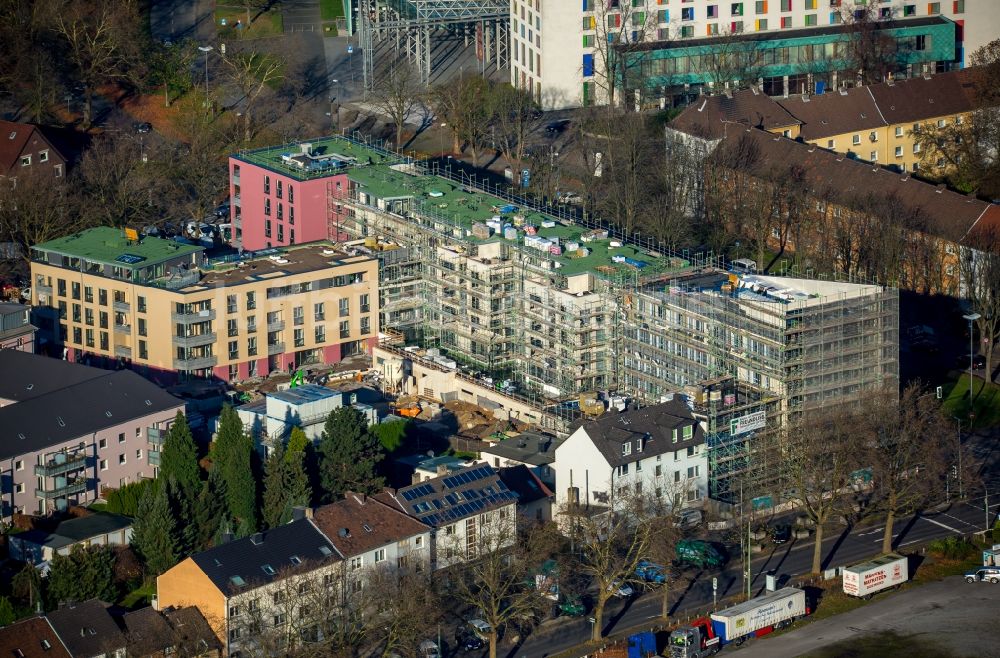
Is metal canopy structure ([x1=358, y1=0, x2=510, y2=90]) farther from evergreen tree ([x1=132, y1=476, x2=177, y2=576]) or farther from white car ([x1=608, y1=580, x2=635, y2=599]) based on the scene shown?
white car ([x1=608, y1=580, x2=635, y2=599])

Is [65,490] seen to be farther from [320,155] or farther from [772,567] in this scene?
[320,155]

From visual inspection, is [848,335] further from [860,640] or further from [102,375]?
[102,375]

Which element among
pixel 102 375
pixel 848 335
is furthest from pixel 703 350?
pixel 102 375

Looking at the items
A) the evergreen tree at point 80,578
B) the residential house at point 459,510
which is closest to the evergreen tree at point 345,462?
the residential house at point 459,510

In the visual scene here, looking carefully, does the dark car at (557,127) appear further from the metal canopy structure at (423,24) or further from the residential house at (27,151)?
the residential house at (27,151)

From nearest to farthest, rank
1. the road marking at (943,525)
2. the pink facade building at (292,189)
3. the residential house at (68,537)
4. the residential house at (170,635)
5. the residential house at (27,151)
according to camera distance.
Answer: the residential house at (170,635) → the residential house at (68,537) → the road marking at (943,525) → the pink facade building at (292,189) → the residential house at (27,151)

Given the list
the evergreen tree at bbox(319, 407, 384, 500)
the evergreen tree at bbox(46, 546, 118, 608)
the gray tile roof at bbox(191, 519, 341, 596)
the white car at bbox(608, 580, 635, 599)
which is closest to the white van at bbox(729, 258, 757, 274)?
the evergreen tree at bbox(319, 407, 384, 500)
